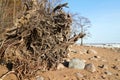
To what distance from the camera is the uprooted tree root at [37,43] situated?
11.1m

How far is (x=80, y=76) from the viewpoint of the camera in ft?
39.2

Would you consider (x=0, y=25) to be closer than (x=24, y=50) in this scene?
No

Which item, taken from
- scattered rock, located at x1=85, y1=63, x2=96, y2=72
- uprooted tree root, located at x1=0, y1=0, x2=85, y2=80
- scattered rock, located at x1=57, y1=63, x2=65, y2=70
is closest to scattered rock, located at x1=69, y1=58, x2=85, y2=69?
scattered rock, located at x1=85, y1=63, x2=96, y2=72

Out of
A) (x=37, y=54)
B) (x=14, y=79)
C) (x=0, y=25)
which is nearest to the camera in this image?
(x=14, y=79)

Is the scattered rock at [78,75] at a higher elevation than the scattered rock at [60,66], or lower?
lower

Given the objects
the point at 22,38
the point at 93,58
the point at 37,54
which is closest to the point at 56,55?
the point at 37,54

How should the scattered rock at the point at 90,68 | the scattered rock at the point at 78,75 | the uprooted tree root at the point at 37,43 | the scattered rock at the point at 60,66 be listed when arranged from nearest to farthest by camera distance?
the uprooted tree root at the point at 37,43 < the scattered rock at the point at 78,75 < the scattered rock at the point at 60,66 < the scattered rock at the point at 90,68

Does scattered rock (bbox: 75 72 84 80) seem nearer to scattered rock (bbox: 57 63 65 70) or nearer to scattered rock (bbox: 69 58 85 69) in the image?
scattered rock (bbox: 69 58 85 69)

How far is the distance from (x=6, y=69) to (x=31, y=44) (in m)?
1.36

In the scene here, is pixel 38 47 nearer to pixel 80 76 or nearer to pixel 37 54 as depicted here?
pixel 37 54

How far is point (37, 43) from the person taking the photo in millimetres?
11664

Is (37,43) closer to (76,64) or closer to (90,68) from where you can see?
(76,64)

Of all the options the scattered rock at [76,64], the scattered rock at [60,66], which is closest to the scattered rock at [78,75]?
the scattered rock at [76,64]

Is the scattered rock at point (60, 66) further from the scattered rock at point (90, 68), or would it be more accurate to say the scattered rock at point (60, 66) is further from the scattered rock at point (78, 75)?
the scattered rock at point (90, 68)
